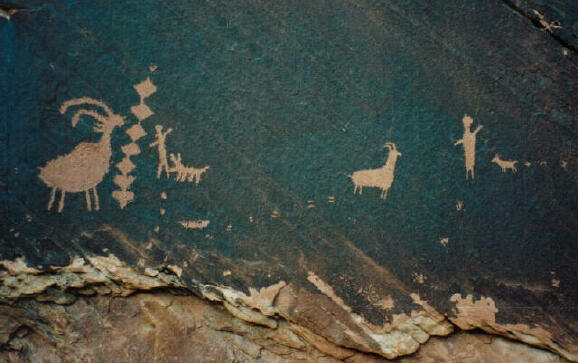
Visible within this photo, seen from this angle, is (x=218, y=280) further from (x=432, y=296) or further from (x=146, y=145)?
(x=432, y=296)

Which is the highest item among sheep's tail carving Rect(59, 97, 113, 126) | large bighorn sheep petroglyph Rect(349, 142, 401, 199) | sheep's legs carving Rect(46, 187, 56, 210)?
large bighorn sheep petroglyph Rect(349, 142, 401, 199)

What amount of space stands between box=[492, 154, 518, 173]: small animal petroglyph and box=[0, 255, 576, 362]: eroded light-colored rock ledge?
1.49 ft

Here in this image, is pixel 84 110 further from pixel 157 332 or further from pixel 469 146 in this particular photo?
pixel 469 146

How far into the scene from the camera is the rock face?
4.27 ft

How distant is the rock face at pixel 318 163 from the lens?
130 centimetres

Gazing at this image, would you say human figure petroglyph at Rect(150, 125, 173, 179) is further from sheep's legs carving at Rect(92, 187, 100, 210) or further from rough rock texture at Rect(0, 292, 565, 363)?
rough rock texture at Rect(0, 292, 565, 363)

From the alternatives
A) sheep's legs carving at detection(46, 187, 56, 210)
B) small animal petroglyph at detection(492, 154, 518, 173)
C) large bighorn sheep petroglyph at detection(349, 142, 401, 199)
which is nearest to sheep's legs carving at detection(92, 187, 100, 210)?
sheep's legs carving at detection(46, 187, 56, 210)

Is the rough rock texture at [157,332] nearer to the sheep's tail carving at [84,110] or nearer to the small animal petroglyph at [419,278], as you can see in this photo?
the small animal petroglyph at [419,278]

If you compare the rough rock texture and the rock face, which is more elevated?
the rock face

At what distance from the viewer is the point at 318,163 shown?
4.33 feet

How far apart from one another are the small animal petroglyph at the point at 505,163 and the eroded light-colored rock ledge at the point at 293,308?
0.45 m

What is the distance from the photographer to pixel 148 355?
140cm

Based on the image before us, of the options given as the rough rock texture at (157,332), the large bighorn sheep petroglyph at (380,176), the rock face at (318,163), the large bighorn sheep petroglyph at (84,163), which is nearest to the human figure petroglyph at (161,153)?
the rock face at (318,163)

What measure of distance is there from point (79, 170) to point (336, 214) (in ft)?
2.92
